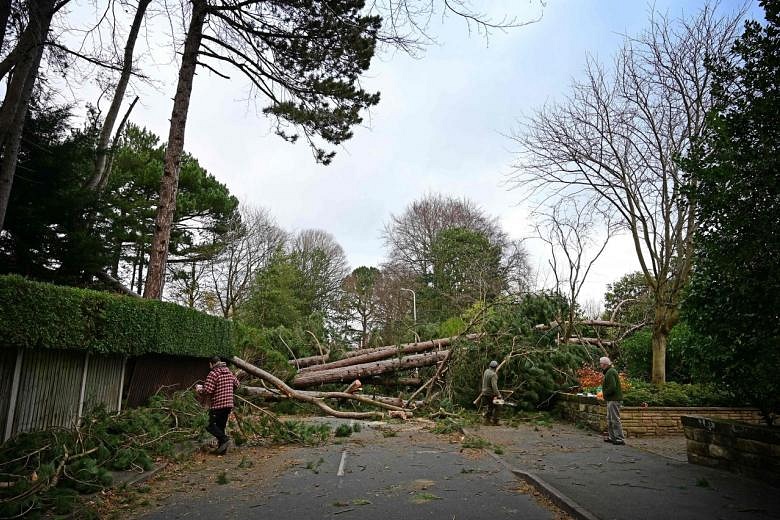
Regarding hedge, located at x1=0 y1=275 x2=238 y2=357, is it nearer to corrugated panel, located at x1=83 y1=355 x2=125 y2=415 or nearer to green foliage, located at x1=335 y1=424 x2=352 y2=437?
corrugated panel, located at x1=83 y1=355 x2=125 y2=415

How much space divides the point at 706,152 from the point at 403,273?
30666 mm

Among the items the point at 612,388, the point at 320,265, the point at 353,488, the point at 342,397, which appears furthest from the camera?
the point at 320,265

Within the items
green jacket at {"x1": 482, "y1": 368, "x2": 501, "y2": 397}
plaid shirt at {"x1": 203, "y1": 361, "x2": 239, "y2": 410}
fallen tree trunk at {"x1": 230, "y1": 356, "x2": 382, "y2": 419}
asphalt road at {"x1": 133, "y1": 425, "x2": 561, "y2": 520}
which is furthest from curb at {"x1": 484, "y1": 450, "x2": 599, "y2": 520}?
fallen tree trunk at {"x1": 230, "y1": 356, "x2": 382, "y2": 419}

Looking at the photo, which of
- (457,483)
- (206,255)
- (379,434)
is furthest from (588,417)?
(206,255)

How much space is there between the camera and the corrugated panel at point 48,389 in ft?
24.4

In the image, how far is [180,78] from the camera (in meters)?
13.8

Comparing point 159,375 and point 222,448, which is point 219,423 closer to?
point 222,448

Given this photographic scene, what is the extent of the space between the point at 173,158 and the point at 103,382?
20.4 ft

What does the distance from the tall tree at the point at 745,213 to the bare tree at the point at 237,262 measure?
27.5 m

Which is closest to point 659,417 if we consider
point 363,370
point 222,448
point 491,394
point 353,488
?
point 491,394

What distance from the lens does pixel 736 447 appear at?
7.24 m

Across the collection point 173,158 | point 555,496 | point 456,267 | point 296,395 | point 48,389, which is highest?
point 456,267

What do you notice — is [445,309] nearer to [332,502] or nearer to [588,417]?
[588,417]

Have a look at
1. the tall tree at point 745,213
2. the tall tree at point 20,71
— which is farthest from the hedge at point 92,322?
the tall tree at point 745,213
